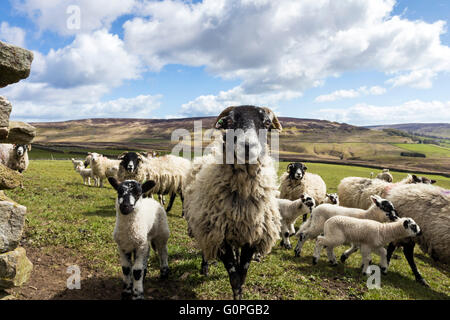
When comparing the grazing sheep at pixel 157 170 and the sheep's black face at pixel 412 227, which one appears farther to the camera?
the grazing sheep at pixel 157 170

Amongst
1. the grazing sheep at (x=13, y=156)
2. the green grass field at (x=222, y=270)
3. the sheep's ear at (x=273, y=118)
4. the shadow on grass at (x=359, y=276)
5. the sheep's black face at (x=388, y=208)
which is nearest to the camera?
the green grass field at (x=222, y=270)

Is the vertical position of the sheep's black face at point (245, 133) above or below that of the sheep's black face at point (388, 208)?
above

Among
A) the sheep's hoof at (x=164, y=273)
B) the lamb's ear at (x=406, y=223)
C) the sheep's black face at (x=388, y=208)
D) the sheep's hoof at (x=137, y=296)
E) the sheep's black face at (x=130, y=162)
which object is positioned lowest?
the sheep's hoof at (x=164, y=273)

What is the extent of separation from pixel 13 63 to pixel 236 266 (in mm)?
5105

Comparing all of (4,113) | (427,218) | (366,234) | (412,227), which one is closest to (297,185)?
(366,234)

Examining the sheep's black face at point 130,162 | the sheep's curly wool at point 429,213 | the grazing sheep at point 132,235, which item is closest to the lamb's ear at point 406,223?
the sheep's curly wool at point 429,213

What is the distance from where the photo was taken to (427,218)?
24.1 ft

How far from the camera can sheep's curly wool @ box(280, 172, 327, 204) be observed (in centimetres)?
1208

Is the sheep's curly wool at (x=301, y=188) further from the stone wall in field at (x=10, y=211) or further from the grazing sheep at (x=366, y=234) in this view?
the stone wall in field at (x=10, y=211)

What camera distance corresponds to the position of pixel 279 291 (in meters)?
5.73

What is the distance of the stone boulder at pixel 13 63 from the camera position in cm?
397

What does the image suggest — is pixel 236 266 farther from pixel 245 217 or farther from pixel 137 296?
pixel 137 296
